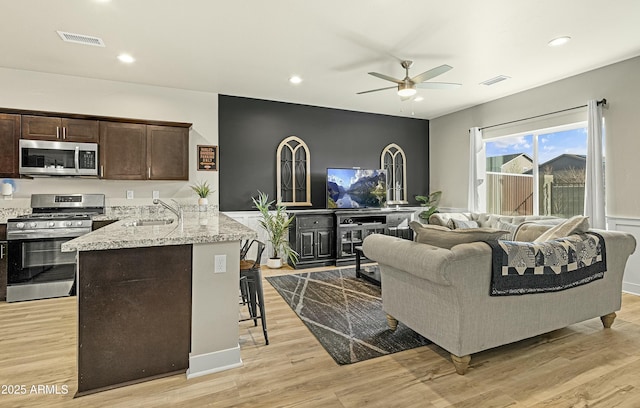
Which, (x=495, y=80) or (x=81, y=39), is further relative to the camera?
(x=495, y=80)

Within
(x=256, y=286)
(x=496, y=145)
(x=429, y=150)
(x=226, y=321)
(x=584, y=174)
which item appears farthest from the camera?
(x=429, y=150)

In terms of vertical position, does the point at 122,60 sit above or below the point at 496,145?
above

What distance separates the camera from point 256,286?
2.63 metres

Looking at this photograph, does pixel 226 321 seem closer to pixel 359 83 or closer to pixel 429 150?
pixel 359 83

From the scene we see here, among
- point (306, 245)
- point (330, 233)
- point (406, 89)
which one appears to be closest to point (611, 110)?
point (406, 89)

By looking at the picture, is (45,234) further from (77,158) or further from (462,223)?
(462,223)

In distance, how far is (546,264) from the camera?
2285 millimetres

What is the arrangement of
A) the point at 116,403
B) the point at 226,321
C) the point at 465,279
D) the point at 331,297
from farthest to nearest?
the point at 331,297 < the point at 226,321 < the point at 465,279 < the point at 116,403

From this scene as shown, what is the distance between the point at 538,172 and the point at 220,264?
5.10m

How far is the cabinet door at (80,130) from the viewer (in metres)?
4.08

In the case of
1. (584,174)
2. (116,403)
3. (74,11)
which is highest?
(74,11)

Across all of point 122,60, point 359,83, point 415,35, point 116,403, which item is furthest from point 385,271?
point 122,60

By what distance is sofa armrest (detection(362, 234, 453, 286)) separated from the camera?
1999 mm

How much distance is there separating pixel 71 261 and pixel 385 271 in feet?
12.4
